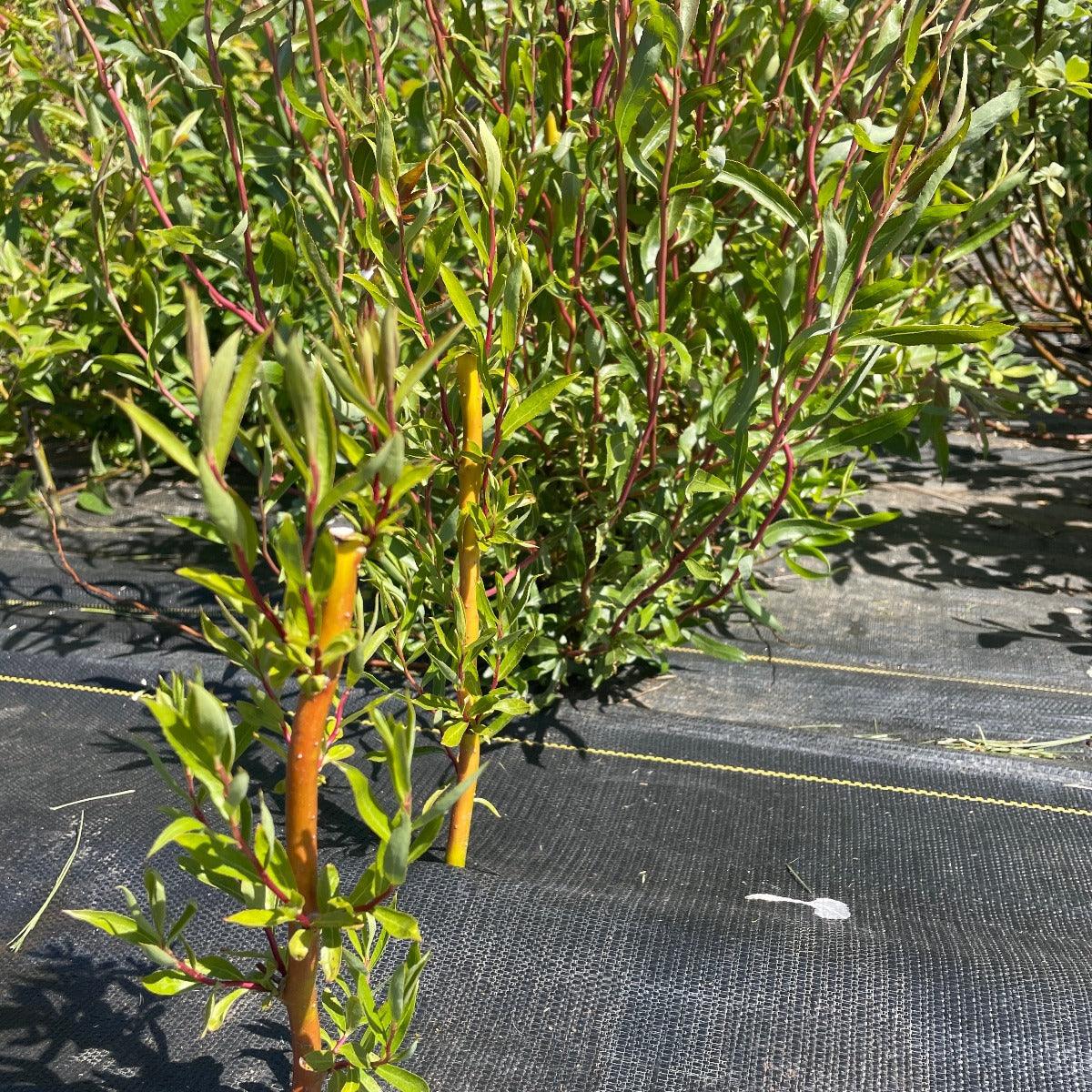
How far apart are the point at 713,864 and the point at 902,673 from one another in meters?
0.71

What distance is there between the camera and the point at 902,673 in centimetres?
192

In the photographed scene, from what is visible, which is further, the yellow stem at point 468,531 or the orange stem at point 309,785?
the yellow stem at point 468,531

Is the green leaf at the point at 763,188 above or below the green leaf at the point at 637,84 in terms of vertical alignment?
below

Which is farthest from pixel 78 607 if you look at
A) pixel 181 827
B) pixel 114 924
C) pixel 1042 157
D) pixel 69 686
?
pixel 1042 157

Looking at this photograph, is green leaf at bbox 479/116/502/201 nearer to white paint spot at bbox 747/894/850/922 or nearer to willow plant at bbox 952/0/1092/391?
willow plant at bbox 952/0/1092/391

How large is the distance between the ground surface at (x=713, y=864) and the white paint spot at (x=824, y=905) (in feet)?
0.05

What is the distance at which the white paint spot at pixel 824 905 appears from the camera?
1.24 m

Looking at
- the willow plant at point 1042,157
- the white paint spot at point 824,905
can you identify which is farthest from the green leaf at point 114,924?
the willow plant at point 1042,157

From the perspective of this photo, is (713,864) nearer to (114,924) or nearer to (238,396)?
(114,924)

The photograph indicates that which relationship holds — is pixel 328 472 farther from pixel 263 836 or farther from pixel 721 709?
pixel 721 709

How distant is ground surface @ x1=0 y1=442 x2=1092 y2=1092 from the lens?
3.35ft

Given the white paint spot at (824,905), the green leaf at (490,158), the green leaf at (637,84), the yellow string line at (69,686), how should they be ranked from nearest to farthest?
the green leaf at (490,158)
the green leaf at (637,84)
the white paint spot at (824,905)
the yellow string line at (69,686)

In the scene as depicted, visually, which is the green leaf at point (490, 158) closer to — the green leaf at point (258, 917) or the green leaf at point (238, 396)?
the green leaf at point (238, 396)

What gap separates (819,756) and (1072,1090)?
64 centimetres
